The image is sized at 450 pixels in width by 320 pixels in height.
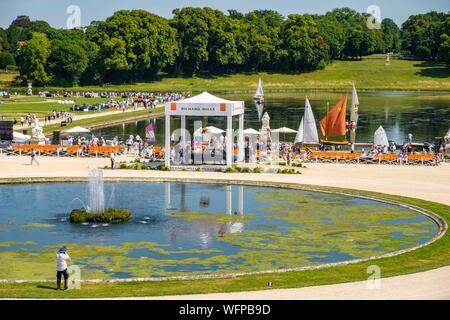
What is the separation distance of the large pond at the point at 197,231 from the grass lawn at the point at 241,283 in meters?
2.13

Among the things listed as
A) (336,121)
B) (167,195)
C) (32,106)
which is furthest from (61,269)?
(32,106)

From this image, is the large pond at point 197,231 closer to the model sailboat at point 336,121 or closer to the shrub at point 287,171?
the shrub at point 287,171

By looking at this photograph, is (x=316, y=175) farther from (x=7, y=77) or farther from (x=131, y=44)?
(x=7, y=77)

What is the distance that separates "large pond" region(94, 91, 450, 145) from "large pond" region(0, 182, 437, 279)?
130 ft

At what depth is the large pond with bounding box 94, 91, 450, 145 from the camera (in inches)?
4264

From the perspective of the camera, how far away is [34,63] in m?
175

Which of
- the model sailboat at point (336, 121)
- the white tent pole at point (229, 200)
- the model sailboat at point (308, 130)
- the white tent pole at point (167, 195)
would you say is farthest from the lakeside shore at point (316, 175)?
the model sailboat at point (336, 121)

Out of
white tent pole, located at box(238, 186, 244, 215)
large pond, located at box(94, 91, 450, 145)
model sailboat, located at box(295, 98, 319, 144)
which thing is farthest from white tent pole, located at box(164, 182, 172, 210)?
large pond, located at box(94, 91, 450, 145)

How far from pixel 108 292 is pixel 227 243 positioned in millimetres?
10813

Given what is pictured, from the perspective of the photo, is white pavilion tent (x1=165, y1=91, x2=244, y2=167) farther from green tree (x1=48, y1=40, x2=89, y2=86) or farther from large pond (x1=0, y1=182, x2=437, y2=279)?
green tree (x1=48, y1=40, x2=89, y2=86)

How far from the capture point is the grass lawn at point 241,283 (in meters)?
34.6

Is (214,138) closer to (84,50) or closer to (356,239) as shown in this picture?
(356,239)

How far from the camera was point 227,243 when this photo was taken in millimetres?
44531
